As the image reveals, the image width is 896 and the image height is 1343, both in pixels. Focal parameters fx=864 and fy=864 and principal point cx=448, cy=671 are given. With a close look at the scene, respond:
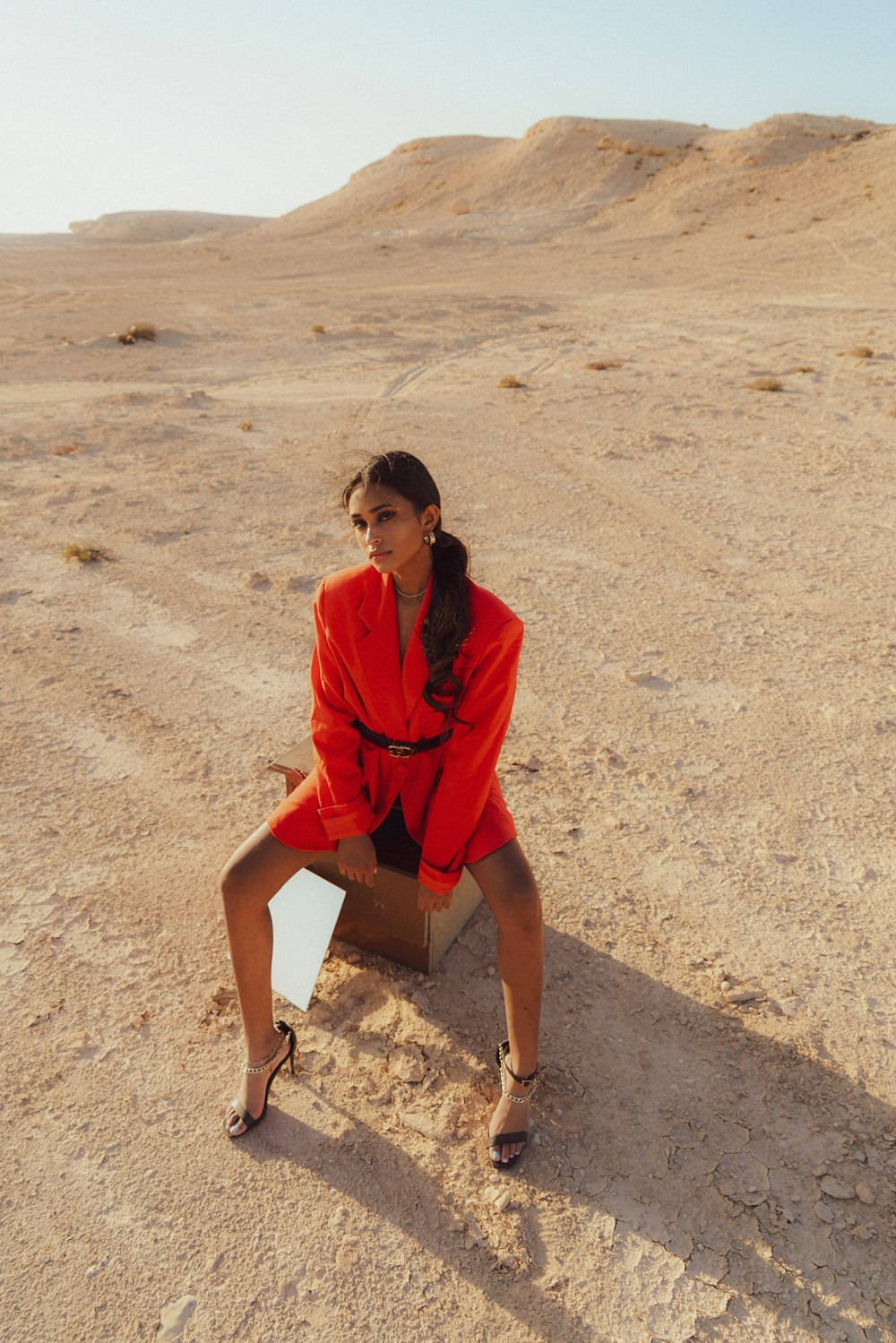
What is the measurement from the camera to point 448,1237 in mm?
2100

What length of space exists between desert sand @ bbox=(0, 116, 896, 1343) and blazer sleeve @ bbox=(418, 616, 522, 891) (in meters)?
0.69

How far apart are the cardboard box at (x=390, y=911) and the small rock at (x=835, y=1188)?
3.98ft

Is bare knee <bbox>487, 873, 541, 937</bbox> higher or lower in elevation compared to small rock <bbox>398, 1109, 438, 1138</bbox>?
higher

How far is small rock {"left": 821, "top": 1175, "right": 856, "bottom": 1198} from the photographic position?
2164mm

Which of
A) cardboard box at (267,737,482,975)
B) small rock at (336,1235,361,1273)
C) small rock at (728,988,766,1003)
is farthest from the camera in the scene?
small rock at (728,988,766,1003)

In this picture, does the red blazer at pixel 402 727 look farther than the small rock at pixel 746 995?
No

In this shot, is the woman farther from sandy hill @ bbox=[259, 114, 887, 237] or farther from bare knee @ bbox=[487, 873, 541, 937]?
sandy hill @ bbox=[259, 114, 887, 237]

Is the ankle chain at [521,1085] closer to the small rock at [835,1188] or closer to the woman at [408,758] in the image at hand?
the woman at [408,758]

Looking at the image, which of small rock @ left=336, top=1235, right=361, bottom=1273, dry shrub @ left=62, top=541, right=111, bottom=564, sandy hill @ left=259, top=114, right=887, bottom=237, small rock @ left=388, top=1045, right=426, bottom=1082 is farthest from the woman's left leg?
sandy hill @ left=259, top=114, right=887, bottom=237

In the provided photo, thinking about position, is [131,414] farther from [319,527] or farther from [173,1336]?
[173,1336]

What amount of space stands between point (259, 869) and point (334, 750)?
0.37 m

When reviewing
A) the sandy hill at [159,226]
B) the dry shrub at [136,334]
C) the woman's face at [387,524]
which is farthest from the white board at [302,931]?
the sandy hill at [159,226]

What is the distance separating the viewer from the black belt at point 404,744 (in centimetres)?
235

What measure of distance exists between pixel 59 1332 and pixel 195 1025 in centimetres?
82
